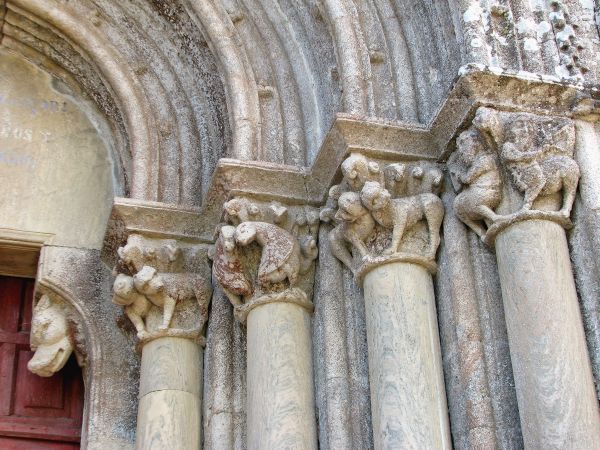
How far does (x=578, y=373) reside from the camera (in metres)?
3.41

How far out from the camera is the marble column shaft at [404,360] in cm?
364

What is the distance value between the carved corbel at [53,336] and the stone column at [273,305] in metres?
0.85

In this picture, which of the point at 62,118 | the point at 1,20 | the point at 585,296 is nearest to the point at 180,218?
the point at 62,118

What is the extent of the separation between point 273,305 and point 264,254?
0.21 meters

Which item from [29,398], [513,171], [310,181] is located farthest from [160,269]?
[513,171]

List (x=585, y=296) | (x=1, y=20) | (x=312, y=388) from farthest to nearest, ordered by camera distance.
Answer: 1. (x=1, y=20)
2. (x=312, y=388)
3. (x=585, y=296)

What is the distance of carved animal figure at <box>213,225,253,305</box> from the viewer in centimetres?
435

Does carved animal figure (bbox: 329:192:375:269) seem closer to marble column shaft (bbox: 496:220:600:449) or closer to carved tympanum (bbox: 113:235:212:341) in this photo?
marble column shaft (bbox: 496:220:600:449)

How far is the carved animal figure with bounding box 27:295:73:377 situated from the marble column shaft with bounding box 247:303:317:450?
3.44 feet

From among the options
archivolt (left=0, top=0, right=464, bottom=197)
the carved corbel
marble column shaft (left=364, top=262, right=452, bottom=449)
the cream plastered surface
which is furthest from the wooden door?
marble column shaft (left=364, top=262, right=452, bottom=449)

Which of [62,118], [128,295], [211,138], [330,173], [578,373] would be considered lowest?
[578,373]

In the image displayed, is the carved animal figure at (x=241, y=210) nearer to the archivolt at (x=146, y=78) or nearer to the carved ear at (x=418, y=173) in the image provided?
the archivolt at (x=146, y=78)

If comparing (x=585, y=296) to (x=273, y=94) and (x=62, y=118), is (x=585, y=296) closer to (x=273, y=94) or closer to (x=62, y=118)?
(x=273, y=94)

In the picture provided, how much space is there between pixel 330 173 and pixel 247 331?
74 centimetres
